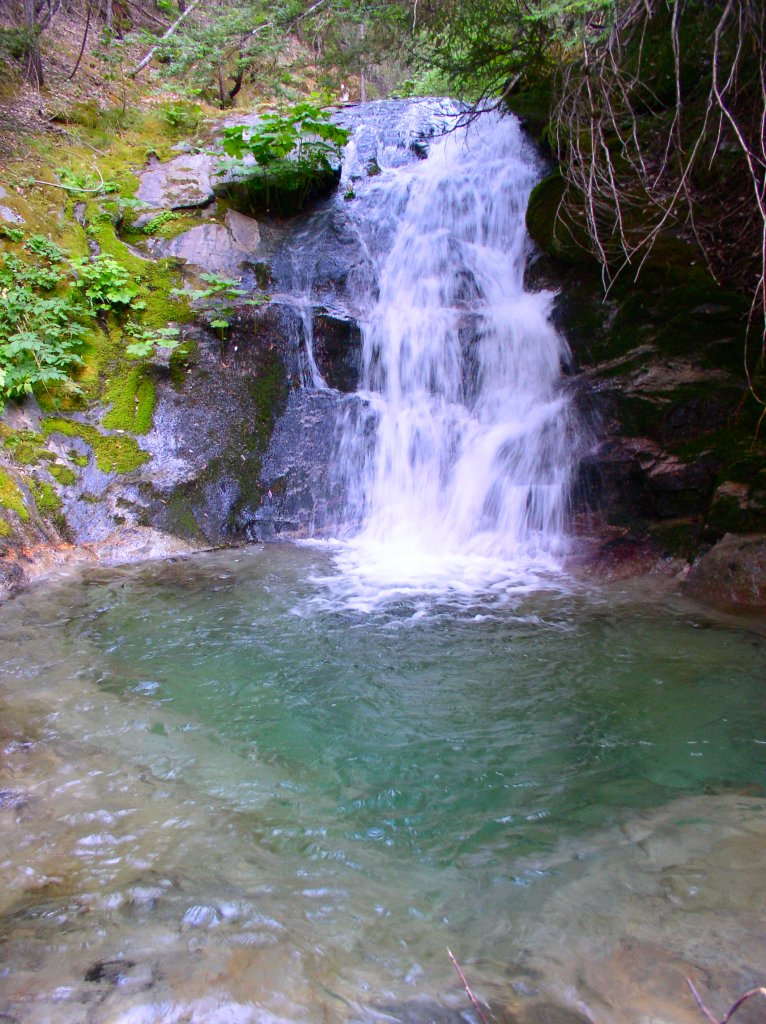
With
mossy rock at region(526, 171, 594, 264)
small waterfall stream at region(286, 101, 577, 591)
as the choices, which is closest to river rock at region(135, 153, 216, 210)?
small waterfall stream at region(286, 101, 577, 591)

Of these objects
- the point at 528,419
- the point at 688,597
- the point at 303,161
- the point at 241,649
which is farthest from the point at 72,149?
the point at 688,597

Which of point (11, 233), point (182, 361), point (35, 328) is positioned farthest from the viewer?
→ point (182, 361)

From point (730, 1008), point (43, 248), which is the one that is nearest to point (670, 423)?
point (730, 1008)

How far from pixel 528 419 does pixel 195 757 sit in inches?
200

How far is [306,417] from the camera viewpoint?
286 inches

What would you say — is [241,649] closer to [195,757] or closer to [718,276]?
[195,757]

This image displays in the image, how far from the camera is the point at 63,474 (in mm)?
6152

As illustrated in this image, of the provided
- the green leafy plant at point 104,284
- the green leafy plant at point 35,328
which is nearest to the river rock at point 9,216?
the green leafy plant at point 35,328

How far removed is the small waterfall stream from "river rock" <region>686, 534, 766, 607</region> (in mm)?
1281

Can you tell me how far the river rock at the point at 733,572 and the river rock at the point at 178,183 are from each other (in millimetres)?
7870

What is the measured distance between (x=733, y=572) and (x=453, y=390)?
381cm

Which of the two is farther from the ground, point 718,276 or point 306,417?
point 718,276

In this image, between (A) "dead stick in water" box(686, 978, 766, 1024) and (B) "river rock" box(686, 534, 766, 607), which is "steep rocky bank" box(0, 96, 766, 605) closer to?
(B) "river rock" box(686, 534, 766, 607)

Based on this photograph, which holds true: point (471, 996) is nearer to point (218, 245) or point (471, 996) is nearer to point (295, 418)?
point (295, 418)
